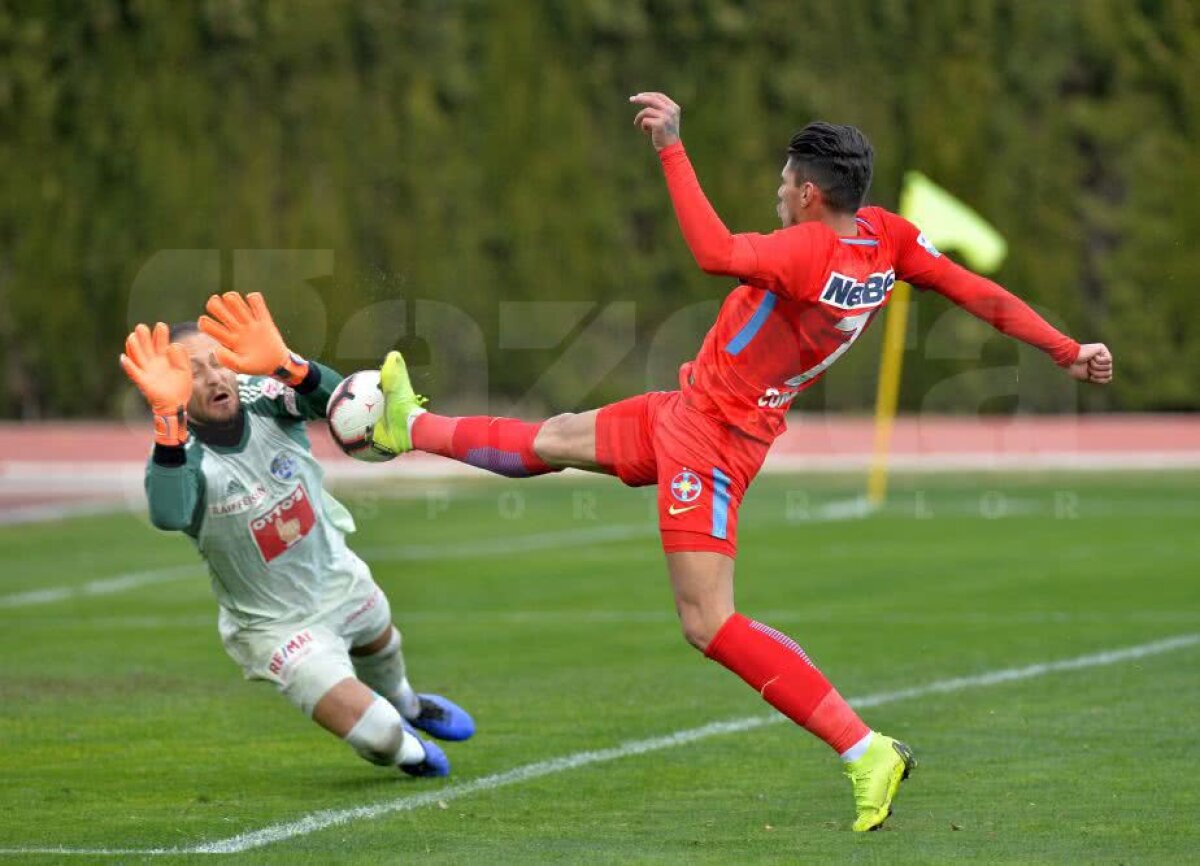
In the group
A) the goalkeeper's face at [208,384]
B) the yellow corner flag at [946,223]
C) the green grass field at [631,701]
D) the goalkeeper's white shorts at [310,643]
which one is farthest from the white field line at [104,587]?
the yellow corner flag at [946,223]

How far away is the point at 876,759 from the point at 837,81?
25.1 metres

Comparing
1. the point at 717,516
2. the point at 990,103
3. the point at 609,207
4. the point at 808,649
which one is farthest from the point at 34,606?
the point at 990,103

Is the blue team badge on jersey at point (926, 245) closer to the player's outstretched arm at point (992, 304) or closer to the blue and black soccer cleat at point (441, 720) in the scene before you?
the player's outstretched arm at point (992, 304)

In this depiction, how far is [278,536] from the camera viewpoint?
8750mm

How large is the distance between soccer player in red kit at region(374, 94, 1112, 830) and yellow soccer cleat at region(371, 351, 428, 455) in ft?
1.30

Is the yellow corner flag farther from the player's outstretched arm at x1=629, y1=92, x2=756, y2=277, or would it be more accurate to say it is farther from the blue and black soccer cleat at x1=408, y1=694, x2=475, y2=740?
the player's outstretched arm at x1=629, y1=92, x2=756, y2=277

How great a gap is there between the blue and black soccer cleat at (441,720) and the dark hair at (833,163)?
2.94m

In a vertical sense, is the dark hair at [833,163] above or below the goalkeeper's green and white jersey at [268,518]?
above

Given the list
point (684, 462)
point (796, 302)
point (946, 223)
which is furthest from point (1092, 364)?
point (946, 223)

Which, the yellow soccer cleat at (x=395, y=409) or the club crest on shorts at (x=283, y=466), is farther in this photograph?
the club crest on shorts at (x=283, y=466)

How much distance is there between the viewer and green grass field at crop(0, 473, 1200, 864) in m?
7.69

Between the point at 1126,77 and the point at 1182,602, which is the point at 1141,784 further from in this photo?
the point at 1126,77

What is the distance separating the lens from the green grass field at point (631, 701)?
303 inches

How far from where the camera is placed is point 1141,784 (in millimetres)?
8469
